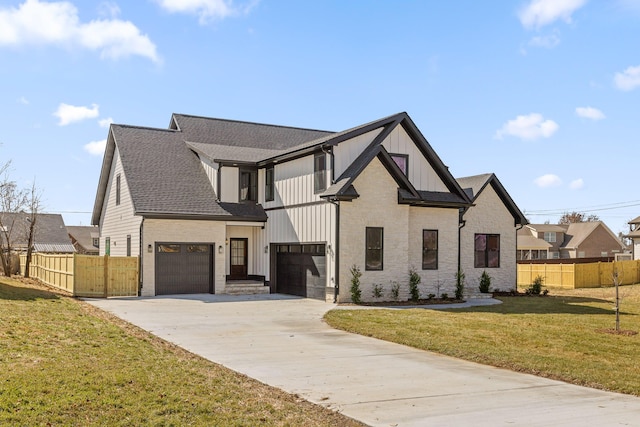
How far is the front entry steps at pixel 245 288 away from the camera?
90.5 feet

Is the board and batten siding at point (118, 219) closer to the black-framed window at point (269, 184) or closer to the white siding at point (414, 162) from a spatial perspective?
the black-framed window at point (269, 184)

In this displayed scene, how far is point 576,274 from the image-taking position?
3831cm

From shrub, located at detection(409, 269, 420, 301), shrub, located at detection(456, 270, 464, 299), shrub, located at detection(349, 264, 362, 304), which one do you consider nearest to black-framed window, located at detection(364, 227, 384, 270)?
shrub, located at detection(349, 264, 362, 304)

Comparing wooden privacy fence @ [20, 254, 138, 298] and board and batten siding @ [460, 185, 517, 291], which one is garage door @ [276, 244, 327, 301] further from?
Result: board and batten siding @ [460, 185, 517, 291]

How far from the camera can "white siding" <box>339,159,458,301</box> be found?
23500 mm

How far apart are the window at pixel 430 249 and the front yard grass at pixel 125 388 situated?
14.7 m

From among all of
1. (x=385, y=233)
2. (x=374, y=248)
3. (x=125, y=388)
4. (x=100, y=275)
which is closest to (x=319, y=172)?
(x=385, y=233)

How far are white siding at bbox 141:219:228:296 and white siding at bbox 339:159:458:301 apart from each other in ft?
21.2

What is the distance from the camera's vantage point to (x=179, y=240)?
2664cm

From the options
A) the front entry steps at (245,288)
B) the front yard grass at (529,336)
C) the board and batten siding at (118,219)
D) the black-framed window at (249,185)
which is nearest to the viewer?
the front yard grass at (529,336)

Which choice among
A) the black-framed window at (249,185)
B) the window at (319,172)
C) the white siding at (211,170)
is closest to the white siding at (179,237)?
the white siding at (211,170)

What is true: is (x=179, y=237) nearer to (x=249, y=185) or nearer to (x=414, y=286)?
(x=249, y=185)

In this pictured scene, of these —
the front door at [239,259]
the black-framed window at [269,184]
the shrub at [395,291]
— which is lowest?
the shrub at [395,291]

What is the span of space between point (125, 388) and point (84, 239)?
7371cm
